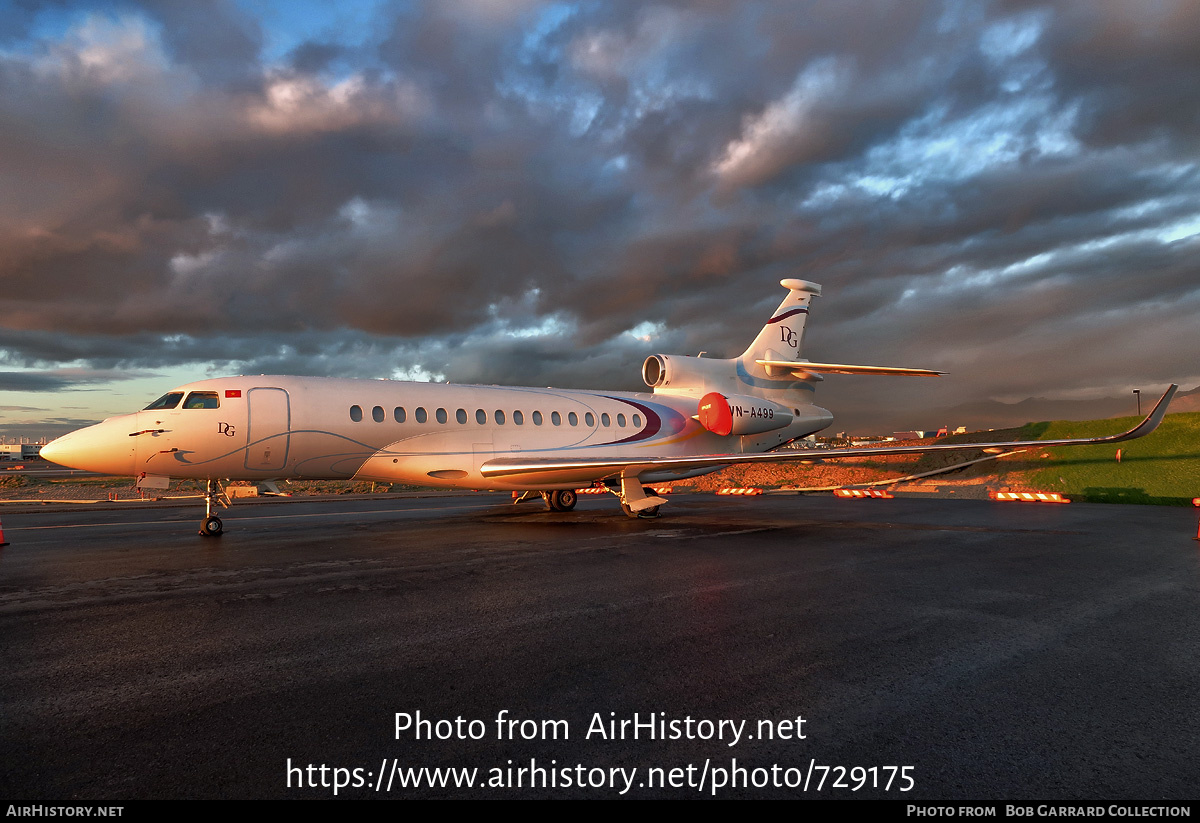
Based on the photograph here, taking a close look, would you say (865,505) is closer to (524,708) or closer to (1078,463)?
(1078,463)

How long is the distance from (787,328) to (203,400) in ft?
58.4

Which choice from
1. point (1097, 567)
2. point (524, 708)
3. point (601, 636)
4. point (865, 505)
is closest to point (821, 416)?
point (865, 505)

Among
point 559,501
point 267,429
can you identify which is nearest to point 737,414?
point 559,501

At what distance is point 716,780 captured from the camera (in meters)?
2.84

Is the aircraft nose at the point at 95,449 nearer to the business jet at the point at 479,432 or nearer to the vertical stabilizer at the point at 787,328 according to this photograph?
the business jet at the point at 479,432

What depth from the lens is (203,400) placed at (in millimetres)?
12062

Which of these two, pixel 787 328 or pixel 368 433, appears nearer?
pixel 368 433

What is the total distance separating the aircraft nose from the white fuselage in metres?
0.02

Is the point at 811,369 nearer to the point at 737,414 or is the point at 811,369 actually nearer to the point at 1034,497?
the point at 737,414

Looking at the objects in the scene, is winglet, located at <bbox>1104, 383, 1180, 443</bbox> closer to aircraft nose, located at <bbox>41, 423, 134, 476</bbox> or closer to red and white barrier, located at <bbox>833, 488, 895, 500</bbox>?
red and white barrier, located at <bbox>833, 488, 895, 500</bbox>

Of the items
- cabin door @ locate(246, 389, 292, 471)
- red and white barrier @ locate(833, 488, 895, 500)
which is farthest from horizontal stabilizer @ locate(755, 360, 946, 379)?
cabin door @ locate(246, 389, 292, 471)

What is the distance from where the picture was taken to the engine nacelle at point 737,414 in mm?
18297

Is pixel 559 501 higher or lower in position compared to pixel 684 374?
lower

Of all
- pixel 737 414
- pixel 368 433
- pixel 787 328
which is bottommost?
pixel 368 433
